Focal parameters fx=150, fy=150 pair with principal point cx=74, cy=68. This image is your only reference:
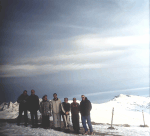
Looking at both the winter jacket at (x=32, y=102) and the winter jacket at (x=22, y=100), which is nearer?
the winter jacket at (x=32, y=102)

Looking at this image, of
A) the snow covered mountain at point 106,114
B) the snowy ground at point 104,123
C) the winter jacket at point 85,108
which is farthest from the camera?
the snow covered mountain at point 106,114

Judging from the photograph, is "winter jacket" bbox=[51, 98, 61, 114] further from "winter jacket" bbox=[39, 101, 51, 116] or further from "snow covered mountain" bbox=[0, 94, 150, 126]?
"snow covered mountain" bbox=[0, 94, 150, 126]

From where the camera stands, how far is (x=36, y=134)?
27.3 ft

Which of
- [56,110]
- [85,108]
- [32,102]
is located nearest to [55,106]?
[56,110]

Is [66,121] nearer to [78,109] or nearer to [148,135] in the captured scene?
[78,109]

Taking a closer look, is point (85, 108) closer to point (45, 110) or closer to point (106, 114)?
point (45, 110)

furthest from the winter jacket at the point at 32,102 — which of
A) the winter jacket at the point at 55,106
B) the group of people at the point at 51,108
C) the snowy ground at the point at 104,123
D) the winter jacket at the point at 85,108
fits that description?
the winter jacket at the point at 85,108

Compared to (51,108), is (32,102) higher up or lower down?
higher up

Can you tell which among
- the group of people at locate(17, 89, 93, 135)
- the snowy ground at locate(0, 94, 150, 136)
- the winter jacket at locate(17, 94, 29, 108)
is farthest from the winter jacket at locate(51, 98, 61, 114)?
the winter jacket at locate(17, 94, 29, 108)

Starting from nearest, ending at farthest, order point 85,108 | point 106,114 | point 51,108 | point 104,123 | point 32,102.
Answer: point 32,102, point 85,108, point 51,108, point 104,123, point 106,114

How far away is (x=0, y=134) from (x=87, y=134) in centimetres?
519

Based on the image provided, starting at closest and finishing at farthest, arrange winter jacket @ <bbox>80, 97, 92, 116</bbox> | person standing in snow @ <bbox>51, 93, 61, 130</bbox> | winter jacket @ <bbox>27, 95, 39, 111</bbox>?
winter jacket @ <bbox>27, 95, 39, 111</bbox>
winter jacket @ <bbox>80, 97, 92, 116</bbox>
person standing in snow @ <bbox>51, 93, 61, 130</bbox>

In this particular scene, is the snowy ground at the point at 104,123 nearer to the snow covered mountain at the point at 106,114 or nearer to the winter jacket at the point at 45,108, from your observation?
the snow covered mountain at the point at 106,114

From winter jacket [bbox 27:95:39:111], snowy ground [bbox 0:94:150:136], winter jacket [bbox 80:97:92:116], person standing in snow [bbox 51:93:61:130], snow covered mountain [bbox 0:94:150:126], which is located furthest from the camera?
snow covered mountain [bbox 0:94:150:126]
